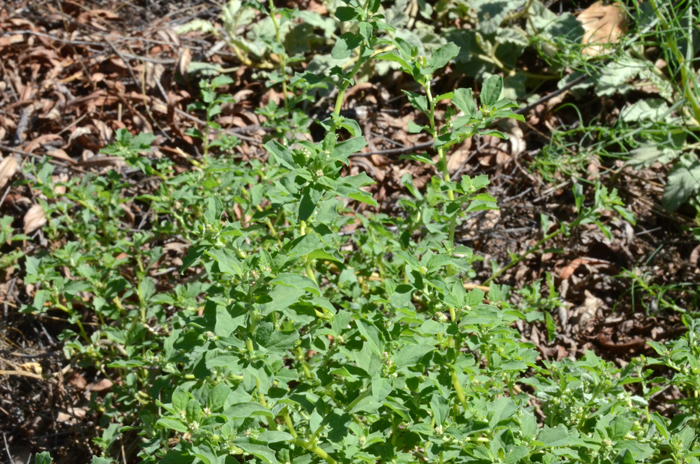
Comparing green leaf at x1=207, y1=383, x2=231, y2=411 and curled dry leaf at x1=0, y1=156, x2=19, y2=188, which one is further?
curled dry leaf at x1=0, y1=156, x2=19, y2=188

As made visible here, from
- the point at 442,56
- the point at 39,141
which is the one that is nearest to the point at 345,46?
the point at 442,56

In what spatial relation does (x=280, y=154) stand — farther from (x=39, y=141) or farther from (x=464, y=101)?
(x=39, y=141)

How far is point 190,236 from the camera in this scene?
2.77m

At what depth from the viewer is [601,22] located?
14.0 ft

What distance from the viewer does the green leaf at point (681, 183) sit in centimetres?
335

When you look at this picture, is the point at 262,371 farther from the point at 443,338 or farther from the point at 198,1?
the point at 198,1

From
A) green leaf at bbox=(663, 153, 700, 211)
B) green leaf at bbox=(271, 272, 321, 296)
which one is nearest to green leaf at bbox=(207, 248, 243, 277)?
green leaf at bbox=(271, 272, 321, 296)

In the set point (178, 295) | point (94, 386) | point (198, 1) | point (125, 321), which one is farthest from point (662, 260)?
point (198, 1)

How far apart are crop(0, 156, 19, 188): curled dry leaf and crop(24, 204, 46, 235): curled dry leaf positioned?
0.25 meters

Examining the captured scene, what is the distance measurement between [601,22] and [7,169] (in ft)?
13.8

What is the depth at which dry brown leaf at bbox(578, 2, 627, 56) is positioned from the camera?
4.12 m

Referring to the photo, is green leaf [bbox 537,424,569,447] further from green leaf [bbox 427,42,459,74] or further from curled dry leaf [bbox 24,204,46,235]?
curled dry leaf [bbox 24,204,46,235]

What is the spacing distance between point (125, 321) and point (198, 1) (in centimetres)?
332

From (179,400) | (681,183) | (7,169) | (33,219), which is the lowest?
(33,219)
